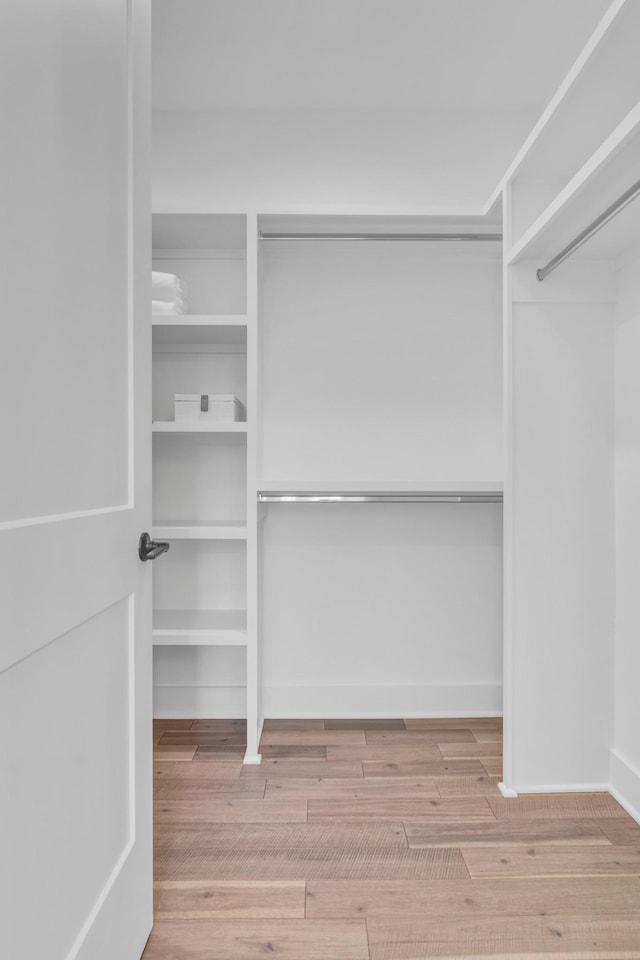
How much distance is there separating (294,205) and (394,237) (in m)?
0.43

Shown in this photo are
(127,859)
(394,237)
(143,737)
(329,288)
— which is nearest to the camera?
(127,859)

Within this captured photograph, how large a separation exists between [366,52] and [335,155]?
15.9 inches

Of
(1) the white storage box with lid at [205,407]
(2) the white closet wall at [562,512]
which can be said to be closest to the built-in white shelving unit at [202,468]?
(1) the white storage box with lid at [205,407]

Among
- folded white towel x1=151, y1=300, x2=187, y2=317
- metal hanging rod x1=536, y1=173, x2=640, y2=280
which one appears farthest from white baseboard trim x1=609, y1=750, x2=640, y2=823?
folded white towel x1=151, y1=300, x2=187, y2=317

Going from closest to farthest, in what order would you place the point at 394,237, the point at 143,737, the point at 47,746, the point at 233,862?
the point at 47,746 < the point at 143,737 < the point at 233,862 < the point at 394,237

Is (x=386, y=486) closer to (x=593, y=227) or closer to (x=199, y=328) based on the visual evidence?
(x=199, y=328)

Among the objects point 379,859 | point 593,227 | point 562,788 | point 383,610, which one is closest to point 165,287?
point 593,227

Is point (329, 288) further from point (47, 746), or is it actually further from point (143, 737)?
point (47, 746)

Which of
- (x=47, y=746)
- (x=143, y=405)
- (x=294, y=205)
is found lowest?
(x=47, y=746)

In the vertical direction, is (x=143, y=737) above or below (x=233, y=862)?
above

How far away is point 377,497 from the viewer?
232cm

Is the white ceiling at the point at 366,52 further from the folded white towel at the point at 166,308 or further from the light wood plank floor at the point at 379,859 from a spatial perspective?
the light wood plank floor at the point at 379,859

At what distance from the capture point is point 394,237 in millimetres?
2459

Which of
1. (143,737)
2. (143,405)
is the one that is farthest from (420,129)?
(143,737)
